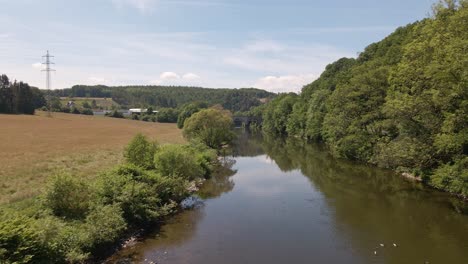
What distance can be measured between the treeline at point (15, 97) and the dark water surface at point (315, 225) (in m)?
87.8

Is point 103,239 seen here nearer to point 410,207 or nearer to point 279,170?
point 410,207

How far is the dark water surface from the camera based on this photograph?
65.1 feet

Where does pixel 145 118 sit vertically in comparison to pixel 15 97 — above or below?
below

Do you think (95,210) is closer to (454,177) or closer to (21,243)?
(21,243)

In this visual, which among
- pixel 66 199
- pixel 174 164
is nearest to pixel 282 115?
pixel 174 164

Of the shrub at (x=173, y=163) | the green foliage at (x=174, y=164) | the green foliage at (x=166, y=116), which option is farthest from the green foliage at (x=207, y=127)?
the green foliage at (x=166, y=116)

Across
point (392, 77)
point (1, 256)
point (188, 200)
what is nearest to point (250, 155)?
point (392, 77)

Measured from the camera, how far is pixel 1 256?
553 inches

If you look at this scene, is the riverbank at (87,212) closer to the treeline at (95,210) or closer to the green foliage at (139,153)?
the treeline at (95,210)

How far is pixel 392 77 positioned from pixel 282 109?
6825cm

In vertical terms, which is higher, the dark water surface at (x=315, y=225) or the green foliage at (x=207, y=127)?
the green foliage at (x=207, y=127)

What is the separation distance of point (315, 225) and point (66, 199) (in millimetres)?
15106

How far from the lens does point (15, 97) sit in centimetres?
10494

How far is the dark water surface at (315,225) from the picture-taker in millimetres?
19844
